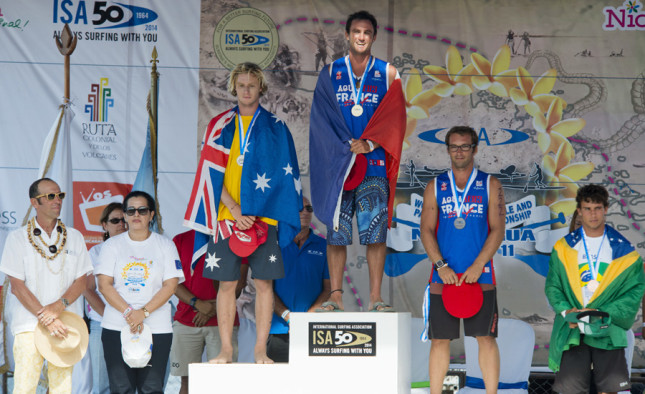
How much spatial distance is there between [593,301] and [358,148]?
1.56 meters

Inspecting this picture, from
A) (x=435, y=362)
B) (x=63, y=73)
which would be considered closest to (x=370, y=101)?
(x=435, y=362)

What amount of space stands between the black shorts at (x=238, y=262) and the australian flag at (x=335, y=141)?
357 mm

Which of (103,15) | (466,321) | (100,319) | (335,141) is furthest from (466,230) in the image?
(103,15)

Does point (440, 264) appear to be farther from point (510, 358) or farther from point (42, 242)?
point (42, 242)

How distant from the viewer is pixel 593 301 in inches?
175

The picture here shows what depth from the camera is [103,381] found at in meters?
5.53

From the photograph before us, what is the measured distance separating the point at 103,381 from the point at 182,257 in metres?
1.07

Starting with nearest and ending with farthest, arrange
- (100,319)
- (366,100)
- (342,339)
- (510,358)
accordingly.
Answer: (342,339) → (366,100) → (100,319) → (510,358)

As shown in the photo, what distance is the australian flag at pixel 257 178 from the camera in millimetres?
4547

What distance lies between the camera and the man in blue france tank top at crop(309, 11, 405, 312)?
4.60m

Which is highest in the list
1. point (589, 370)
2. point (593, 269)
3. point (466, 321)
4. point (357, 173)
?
point (357, 173)

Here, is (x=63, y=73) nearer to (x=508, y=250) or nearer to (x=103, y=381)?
(x=103, y=381)

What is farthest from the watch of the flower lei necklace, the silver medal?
the flower lei necklace

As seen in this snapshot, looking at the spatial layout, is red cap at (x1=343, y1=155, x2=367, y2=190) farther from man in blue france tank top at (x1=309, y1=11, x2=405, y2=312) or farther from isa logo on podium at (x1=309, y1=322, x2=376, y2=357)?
isa logo on podium at (x1=309, y1=322, x2=376, y2=357)
